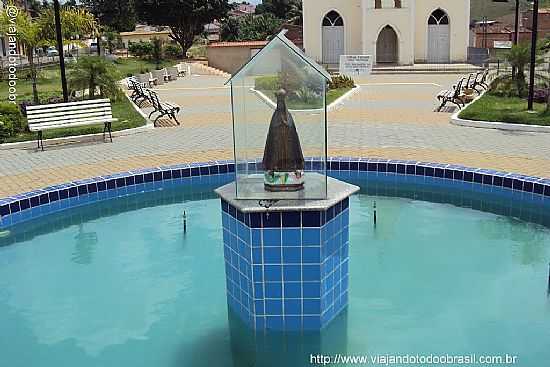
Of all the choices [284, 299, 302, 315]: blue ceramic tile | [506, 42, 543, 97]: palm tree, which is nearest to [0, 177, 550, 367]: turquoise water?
[284, 299, 302, 315]: blue ceramic tile

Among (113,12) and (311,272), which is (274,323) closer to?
(311,272)

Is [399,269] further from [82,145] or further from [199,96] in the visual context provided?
[199,96]

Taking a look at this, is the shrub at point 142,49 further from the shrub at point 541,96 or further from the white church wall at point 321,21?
the shrub at point 541,96

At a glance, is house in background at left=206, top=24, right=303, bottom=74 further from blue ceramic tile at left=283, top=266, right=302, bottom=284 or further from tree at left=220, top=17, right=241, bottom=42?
blue ceramic tile at left=283, top=266, right=302, bottom=284

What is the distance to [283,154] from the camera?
4863 millimetres

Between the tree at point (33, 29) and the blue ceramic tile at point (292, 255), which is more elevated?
the tree at point (33, 29)

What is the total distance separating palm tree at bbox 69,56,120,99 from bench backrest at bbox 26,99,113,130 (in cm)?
383

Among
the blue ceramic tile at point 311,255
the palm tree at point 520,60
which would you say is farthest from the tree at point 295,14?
the blue ceramic tile at point 311,255

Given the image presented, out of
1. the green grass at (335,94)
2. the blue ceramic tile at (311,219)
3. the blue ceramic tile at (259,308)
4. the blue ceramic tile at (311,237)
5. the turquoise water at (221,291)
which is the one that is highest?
the green grass at (335,94)

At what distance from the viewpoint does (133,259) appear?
6945 millimetres

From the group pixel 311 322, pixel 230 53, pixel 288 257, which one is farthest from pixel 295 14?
pixel 288 257

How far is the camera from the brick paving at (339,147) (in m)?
9.88

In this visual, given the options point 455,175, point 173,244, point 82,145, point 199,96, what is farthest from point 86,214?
point 199,96

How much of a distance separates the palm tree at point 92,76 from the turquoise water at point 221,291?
8318mm
